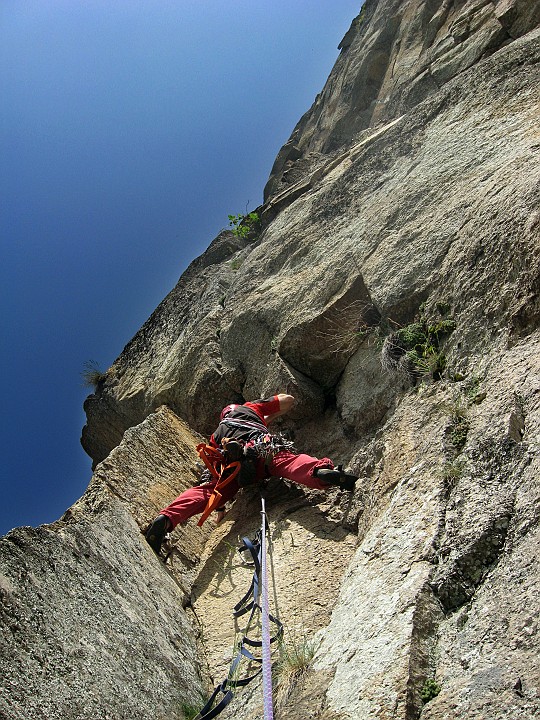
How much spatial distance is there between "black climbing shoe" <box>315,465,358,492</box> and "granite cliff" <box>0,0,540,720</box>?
0.11 meters

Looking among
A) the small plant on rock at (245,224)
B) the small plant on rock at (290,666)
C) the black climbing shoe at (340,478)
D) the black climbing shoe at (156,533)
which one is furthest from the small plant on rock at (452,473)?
the small plant on rock at (245,224)

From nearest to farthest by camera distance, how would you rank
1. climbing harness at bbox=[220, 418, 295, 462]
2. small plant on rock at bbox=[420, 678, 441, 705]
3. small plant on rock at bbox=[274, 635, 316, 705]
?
1. small plant on rock at bbox=[420, 678, 441, 705]
2. small plant on rock at bbox=[274, 635, 316, 705]
3. climbing harness at bbox=[220, 418, 295, 462]

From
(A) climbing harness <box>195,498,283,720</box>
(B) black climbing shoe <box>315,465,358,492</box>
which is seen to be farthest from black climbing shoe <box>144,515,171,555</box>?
(B) black climbing shoe <box>315,465,358,492</box>

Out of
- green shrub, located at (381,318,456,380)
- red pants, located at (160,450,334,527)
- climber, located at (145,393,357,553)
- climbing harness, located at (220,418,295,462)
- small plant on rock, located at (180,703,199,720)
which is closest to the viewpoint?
small plant on rock, located at (180,703,199,720)

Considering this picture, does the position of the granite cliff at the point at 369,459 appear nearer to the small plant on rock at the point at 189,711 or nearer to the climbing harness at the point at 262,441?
the small plant on rock at the point at 189,711

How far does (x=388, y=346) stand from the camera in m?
5.13

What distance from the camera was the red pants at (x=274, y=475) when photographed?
5.03 metres

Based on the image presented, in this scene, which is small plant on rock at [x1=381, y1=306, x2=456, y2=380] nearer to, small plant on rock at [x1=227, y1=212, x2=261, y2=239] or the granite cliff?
the granite cliff

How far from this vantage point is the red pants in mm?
5027

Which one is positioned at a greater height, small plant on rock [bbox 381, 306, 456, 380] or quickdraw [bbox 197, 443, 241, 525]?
quickdraw [bbox 197, 443, 241, 525]

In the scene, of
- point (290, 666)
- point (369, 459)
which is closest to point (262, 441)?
point (369, 459)

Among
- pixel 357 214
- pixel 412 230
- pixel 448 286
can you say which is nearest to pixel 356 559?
pixel 448 286

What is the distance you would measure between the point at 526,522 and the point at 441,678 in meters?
0.71

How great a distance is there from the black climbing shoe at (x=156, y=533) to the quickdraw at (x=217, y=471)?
0.34 m
